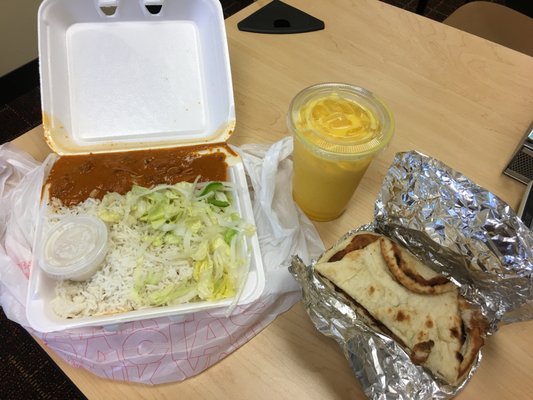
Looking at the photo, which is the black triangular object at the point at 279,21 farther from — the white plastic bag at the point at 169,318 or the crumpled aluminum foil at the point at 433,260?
the crumpled aluminum foil at the point at 433,260

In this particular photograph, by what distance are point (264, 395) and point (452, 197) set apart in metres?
0.54

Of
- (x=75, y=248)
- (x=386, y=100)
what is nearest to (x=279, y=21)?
(x=386, y=100)

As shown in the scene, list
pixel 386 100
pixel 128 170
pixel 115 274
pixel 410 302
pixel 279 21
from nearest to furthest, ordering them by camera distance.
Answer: pixel 410 302, pixel 115 274, pixel 128 170, pixel 386 100, pixel 279 21

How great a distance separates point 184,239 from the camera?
0.93m

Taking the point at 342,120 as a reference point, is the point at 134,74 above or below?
below

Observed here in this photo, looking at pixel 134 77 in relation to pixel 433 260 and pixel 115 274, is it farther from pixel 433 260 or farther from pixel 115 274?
pixel 433 260

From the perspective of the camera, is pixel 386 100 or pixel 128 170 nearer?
pixel 128 170

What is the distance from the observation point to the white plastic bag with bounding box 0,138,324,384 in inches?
30.6

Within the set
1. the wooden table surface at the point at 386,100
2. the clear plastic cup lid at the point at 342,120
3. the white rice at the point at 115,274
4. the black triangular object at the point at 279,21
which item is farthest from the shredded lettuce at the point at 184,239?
the black triangular object at the point at 279,21

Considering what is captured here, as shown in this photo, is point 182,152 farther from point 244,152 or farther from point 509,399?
point 509,399

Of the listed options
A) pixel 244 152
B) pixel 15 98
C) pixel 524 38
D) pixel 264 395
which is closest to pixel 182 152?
pixel 244 152

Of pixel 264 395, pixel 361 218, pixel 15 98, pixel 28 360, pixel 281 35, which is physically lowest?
pixel 28 360

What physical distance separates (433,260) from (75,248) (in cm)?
75

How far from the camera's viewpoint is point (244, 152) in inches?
42.7
